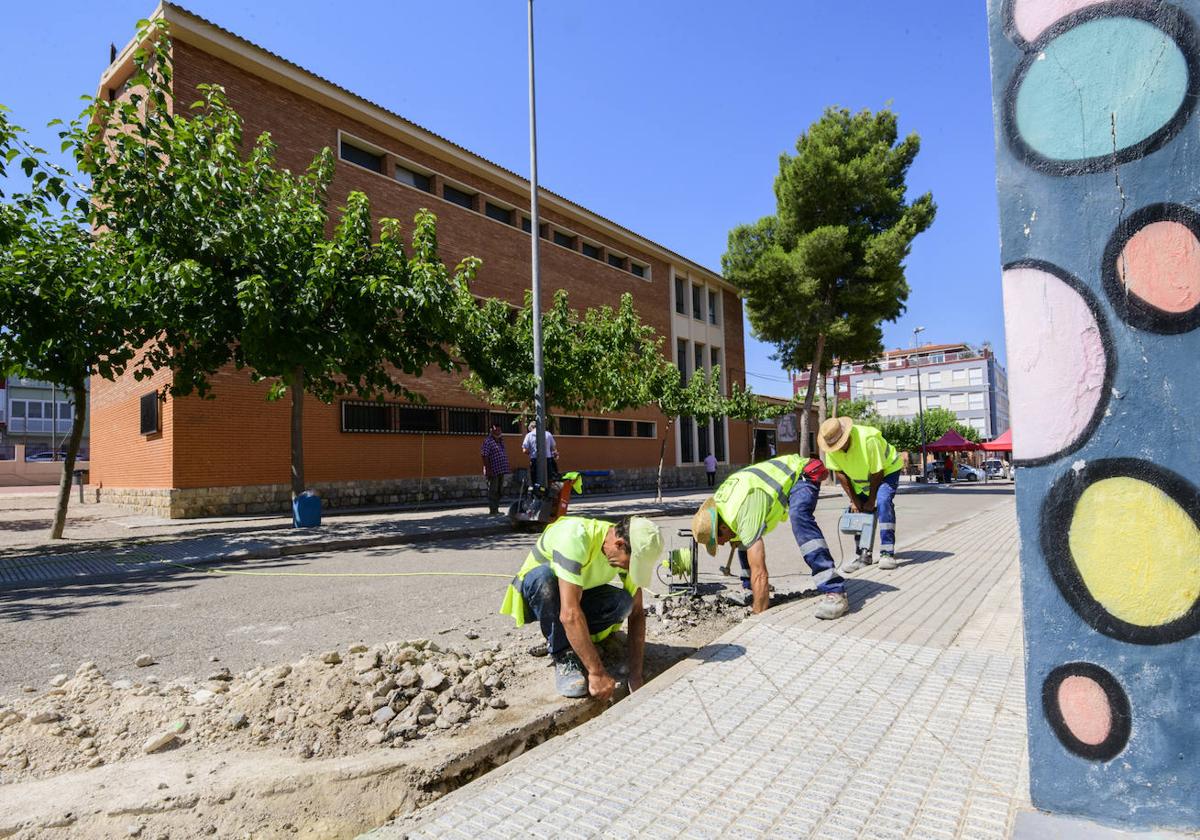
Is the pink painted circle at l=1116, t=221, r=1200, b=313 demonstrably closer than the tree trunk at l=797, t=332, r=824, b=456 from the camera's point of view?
Yes

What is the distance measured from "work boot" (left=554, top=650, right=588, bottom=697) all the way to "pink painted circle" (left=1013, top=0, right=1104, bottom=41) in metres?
3.13

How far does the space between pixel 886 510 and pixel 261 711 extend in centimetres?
580

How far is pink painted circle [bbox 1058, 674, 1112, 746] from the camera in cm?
200

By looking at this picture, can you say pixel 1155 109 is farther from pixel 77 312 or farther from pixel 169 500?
pixel 169 500

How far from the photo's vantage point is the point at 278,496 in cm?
1540

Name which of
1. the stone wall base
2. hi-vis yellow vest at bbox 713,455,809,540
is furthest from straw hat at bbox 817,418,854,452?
the stone wall base

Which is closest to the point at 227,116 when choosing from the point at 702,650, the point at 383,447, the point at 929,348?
the point at 383,447

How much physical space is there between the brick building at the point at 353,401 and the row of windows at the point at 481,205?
0.04m

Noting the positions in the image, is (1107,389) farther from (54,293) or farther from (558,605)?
(54,293)

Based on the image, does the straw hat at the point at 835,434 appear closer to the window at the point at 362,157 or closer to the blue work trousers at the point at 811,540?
the blue work trousers at the point at 811,540

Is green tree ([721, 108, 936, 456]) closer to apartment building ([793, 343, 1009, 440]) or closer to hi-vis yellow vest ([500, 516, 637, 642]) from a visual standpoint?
hi-vis yellow vest ([500, 516, 637, 642])

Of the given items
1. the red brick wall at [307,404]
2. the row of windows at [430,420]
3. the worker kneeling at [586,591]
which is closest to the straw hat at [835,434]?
the worker kneeling at [586,591]

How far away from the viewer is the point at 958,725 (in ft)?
9.57

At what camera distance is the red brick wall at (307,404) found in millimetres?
14430
